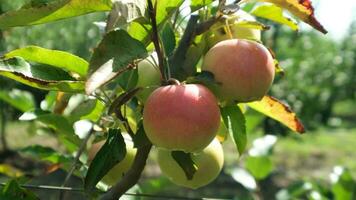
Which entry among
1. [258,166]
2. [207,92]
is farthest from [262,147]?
[207,92]

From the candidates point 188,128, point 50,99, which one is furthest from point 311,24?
point 50,99

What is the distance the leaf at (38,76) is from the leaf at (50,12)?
1.6 inches

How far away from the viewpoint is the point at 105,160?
63cm

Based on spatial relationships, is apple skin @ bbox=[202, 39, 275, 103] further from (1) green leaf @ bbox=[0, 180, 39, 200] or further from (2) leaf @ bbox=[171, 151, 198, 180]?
(1) green leaf @ bbox=[0, 180, 39, 200]

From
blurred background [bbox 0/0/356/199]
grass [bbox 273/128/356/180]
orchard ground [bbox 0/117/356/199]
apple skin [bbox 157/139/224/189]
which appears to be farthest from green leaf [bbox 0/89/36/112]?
grass [bbox 273/128/356/180]

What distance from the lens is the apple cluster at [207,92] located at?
58 centimetres

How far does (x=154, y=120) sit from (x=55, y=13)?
0.14 meters

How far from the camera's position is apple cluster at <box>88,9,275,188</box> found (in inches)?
22.7

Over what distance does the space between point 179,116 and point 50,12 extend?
6.4 inches

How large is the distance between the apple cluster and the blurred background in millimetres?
480

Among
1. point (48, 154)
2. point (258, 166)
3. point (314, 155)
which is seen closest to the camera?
point (48, 154)

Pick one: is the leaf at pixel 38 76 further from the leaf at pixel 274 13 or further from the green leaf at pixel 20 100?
the green leaf at pixel 20 100

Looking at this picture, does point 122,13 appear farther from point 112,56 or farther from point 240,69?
point 240,69

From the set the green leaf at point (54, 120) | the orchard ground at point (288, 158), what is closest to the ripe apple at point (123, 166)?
the green leaf at point (54, 120)
